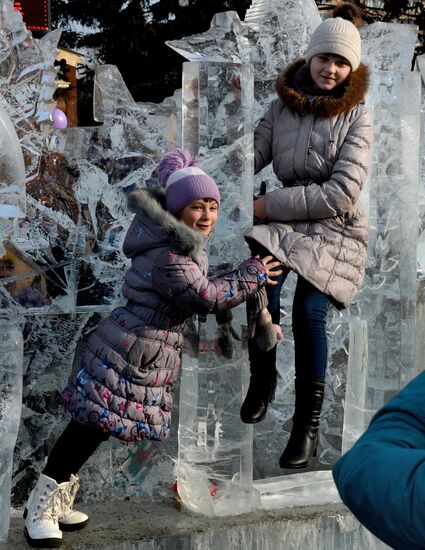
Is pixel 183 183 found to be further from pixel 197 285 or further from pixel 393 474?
pixel 393 474

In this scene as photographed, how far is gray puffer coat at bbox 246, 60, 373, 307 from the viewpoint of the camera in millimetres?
3691

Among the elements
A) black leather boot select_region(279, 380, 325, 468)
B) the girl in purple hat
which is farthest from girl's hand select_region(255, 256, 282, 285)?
black leather boot select_region(279, 380, 325, 468)

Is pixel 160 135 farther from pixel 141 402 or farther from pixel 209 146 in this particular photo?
pixel 141 402

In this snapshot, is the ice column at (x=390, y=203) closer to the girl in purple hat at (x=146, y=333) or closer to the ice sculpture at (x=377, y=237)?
the ice sculpture at (x=377, y=237)

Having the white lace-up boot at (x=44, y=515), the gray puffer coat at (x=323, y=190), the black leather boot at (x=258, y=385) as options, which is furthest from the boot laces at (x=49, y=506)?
the gray puffer coat at (x=323, y=190)

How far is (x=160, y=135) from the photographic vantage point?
4102 mm

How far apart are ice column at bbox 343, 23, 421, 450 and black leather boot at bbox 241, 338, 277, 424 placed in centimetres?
57

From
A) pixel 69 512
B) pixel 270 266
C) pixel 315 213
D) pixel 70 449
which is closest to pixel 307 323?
pixel 270 266

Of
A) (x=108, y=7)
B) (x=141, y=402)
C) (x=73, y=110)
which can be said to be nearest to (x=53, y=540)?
(x=141, y=402)

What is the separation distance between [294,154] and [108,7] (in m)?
13.3

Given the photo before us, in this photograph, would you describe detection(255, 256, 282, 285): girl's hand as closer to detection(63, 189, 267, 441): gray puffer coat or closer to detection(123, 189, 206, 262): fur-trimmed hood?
detection(63, 189, 267, 441): gray puffer coat

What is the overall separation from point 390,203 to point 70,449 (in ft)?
5.71

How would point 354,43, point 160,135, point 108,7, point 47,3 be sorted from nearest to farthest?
point 354,43 < point 160,135 < point 47,3 < point 108,7

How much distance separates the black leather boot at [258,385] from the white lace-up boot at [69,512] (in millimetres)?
687
